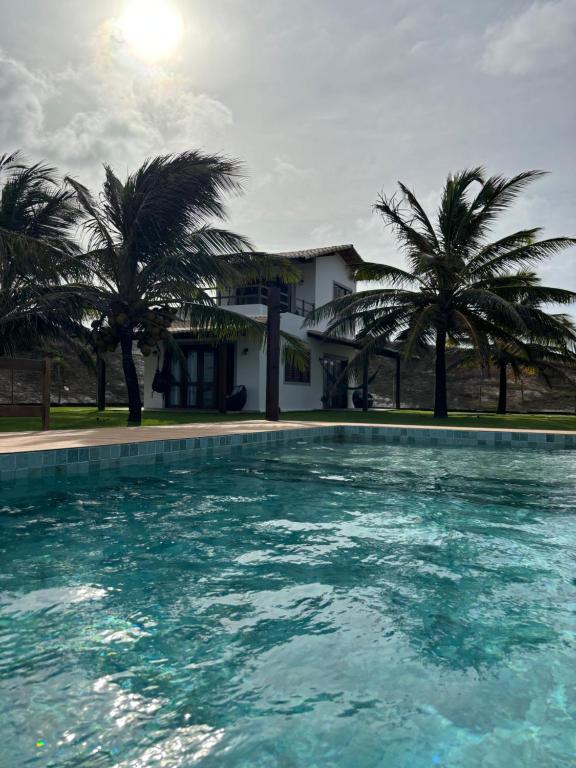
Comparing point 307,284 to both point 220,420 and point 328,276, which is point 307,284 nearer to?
point 328,276

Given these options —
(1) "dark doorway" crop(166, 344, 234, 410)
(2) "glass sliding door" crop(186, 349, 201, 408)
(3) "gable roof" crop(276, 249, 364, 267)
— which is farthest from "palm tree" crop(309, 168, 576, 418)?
(2) "glass sliding door" crop(186, 349, 201, 408)

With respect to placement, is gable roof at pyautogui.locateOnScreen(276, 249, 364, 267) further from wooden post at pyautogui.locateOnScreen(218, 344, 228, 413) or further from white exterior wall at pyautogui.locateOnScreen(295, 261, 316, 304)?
wooden post at pyautogui.locateOnScreen(218, 344, 228, 413)

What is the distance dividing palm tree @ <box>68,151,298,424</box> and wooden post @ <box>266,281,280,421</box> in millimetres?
598

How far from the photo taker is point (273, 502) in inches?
224

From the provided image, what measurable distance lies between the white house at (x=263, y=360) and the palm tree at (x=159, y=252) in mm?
4065

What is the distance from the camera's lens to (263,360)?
18219mm

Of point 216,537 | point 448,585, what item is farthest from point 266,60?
point 448,585

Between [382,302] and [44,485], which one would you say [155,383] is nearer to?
[382,302]

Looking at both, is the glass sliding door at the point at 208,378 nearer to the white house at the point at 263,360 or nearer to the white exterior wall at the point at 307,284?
the white house at the point at 263,360

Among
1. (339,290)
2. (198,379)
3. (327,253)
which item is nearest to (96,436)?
(198,379)

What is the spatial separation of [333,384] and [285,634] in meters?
19.0

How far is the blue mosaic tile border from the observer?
245 inches

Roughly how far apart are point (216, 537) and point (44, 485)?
8.33 ft

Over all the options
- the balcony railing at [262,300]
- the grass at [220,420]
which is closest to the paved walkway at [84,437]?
the grass at [220,420]
